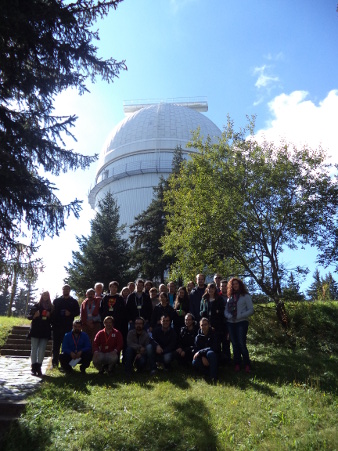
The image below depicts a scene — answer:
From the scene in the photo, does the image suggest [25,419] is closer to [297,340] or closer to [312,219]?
[297,340]

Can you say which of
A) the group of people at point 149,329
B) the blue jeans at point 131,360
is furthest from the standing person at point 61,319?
the blue jeans at point 131,360

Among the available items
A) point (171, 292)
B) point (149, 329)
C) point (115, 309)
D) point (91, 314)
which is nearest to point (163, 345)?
point (149, 329)

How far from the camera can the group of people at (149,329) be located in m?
7.30

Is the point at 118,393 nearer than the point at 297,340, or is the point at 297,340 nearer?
the point at 118,393

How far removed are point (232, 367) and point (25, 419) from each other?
13.1 feet

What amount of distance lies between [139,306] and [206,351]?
1982mm

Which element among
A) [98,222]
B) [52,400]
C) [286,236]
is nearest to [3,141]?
[52,400]

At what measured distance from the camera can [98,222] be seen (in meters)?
22.8

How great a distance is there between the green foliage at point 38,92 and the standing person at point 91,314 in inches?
77.5

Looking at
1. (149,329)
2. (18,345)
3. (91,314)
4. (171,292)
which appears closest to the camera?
(149,329)

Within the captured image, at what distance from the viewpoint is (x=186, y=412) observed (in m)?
5.03

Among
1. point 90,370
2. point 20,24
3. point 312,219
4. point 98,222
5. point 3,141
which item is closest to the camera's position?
point 20,24

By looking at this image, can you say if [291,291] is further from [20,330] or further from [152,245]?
[152,245]

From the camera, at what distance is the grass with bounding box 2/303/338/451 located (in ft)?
14.1
